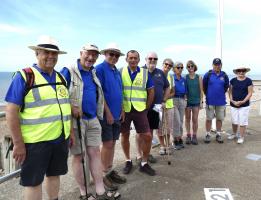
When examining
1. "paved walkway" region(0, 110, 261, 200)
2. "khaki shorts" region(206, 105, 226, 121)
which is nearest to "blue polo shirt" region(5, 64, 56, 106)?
"paved walkway" region(0, 110, 261, 200)

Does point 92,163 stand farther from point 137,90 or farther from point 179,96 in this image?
point 179,96

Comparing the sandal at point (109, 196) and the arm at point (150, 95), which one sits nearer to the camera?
the sandal at point (109, 196)

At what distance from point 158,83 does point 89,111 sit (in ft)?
6.84

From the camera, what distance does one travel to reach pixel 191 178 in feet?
15.4

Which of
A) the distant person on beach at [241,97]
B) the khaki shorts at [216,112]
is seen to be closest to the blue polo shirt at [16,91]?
the khaki shorts at [216,112]

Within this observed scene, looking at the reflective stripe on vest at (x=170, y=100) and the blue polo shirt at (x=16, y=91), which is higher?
the blue polo shirt at (x=16, y=91)

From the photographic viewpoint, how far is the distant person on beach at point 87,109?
357 cm

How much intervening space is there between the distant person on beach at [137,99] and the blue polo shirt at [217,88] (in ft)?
7.93

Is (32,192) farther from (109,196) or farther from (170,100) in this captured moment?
(170,100)

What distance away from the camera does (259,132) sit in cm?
784

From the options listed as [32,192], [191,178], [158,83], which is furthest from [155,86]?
[32,192]

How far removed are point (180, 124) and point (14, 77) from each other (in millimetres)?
4301

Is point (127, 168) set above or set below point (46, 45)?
below

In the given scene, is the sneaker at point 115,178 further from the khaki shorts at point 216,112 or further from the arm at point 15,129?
the khaki shorts at point 216,112
